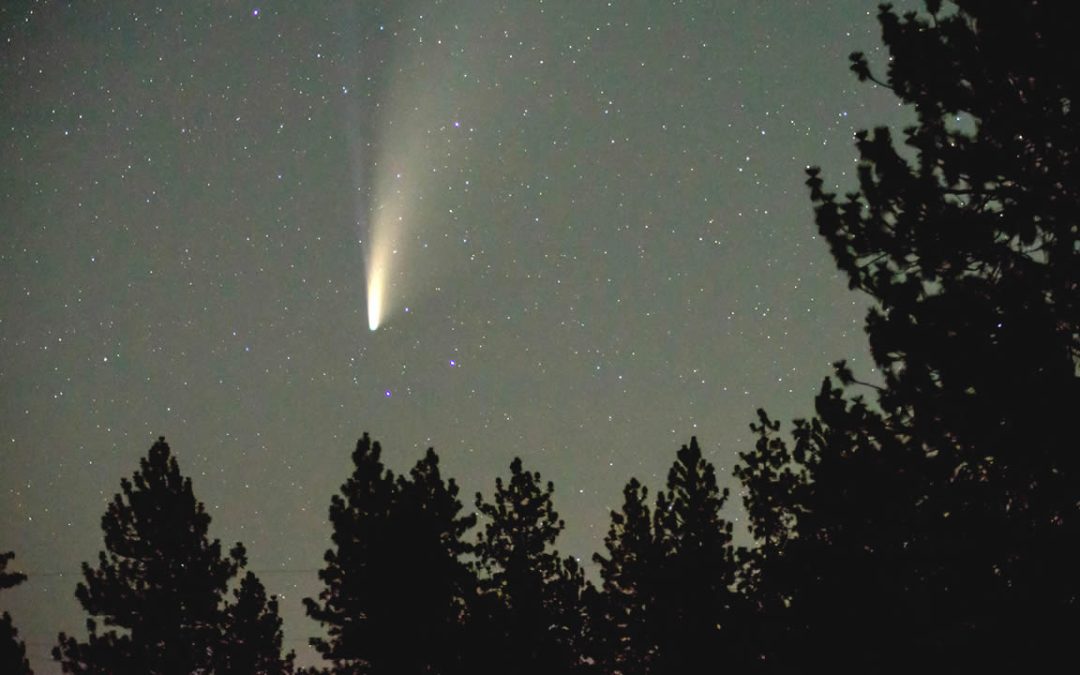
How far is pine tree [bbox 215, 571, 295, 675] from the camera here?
25.1 meters

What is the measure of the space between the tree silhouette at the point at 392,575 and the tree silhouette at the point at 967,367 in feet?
40.4

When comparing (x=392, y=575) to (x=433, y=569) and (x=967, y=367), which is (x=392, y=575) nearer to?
(x=433, y=569)

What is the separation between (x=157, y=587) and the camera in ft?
85.6

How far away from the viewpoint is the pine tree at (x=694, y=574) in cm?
2116

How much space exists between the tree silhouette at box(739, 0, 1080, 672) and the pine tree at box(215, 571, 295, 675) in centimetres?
1839

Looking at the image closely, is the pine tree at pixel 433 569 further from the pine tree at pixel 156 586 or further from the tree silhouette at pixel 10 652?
the tree silhouette at pixel 10 652

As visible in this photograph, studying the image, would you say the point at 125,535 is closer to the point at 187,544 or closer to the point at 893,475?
the point at 187,544

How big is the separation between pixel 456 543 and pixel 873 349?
14.8 m

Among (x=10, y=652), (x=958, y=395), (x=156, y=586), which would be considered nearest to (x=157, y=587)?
(x=156, y=586)

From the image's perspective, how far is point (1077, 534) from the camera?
28.3 feet

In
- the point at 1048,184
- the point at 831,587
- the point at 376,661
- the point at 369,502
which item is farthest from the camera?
the point at 369,502

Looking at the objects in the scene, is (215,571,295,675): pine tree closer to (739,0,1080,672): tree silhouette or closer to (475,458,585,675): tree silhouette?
(475,458,585,675): tree silhouette

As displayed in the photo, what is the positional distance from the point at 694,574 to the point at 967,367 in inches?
575

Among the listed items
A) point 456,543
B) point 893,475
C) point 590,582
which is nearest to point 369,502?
point 456,543
